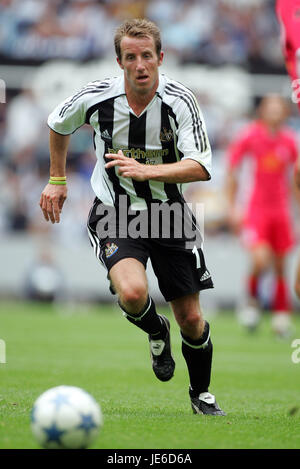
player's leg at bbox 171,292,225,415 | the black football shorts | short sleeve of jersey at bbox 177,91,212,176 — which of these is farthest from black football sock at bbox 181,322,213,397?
short sleeve of jersey at bbox 177,91,212,176

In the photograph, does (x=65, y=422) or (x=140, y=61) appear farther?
(x=140, y=61)

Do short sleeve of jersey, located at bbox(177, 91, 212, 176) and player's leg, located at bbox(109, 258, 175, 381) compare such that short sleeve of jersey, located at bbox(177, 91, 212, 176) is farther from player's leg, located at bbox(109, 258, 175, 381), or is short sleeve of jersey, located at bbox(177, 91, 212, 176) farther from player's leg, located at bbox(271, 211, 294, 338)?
player's leg, located at bbox(271, 211, 294, 338)

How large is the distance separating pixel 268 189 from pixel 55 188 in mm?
6520

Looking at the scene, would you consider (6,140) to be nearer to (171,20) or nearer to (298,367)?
(171,20)

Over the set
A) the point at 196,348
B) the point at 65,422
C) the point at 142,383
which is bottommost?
the point at 142,383

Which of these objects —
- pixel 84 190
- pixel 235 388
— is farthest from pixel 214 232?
pixel 235 388

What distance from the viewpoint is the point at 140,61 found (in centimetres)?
494

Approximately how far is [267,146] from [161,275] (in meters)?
6.38

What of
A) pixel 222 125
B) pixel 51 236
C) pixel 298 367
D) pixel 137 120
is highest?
pixel 222 125

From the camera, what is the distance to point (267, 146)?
36.8 ft

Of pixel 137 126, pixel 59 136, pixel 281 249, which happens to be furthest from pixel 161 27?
pixel 137 126

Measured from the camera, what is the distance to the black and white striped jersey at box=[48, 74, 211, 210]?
505 cm

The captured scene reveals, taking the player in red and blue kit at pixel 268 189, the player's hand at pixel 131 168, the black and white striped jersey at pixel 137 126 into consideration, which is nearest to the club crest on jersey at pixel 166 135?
the black and white striped jersey at pixel 137 126

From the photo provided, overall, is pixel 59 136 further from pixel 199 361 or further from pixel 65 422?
pixel 65 422
